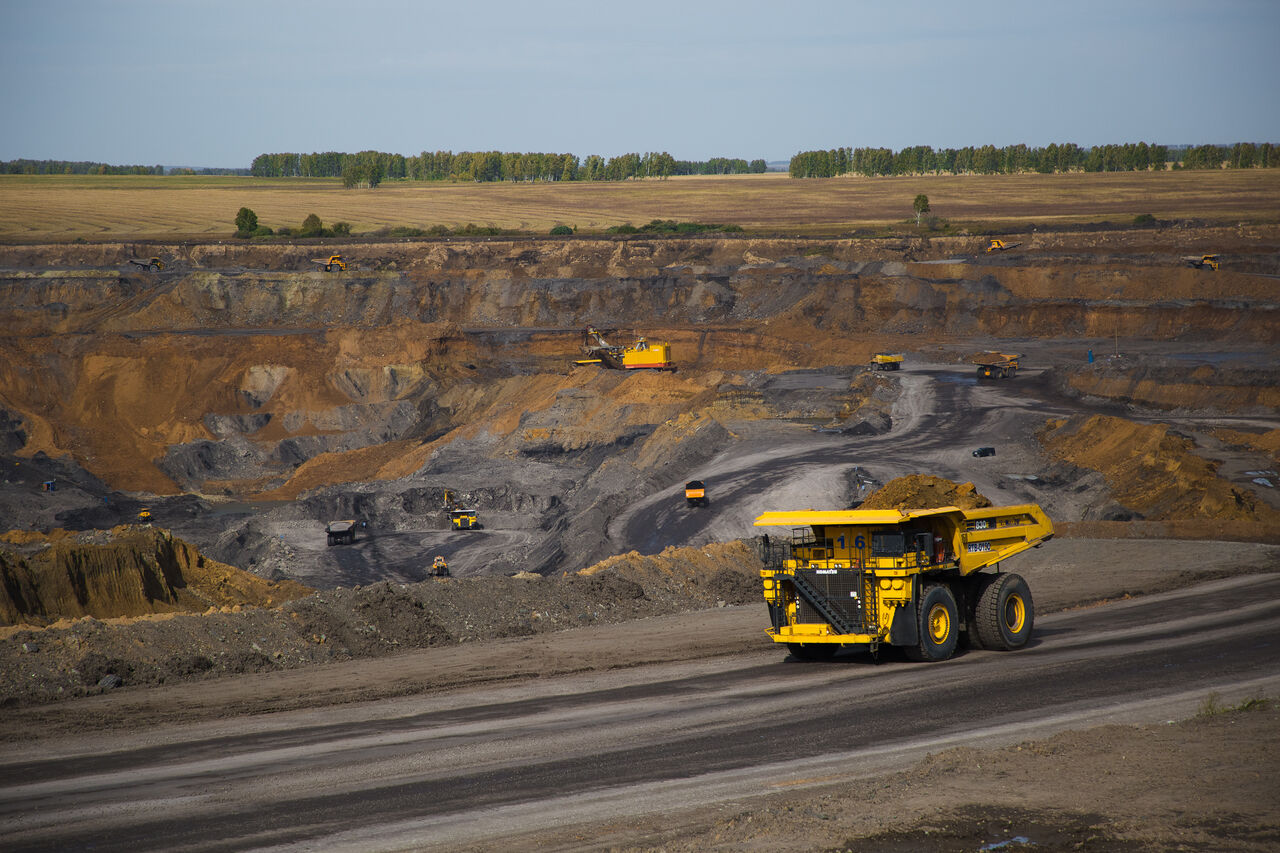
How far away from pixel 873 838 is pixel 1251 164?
204 metres

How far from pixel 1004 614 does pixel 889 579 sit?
8.35 feet

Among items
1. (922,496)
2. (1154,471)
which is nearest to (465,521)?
(922,496)

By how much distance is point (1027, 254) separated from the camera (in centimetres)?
9031

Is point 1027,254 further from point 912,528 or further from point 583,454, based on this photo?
point 912,528

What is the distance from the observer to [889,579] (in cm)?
1630

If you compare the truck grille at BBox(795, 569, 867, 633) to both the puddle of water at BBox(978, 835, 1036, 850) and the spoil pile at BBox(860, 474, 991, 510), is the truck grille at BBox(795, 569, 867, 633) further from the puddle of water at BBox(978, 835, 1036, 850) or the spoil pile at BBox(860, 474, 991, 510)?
the spoil pile at BBox(860, 474, 991, 510)

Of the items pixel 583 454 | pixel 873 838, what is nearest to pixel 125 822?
pixel 873 838

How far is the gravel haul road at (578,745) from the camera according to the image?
11258mm

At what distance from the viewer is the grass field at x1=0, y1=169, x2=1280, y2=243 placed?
417 feet

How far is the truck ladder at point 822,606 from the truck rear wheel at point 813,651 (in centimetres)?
134

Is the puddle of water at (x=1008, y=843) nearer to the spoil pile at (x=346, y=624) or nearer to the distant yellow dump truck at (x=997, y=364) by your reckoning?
the spoil pile at (x=346, y=624)

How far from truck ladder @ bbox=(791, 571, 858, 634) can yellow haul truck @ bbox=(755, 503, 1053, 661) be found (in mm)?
14

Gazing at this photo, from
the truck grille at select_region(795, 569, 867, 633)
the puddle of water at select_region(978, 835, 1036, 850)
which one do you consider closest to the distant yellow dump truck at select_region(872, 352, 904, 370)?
the truck grille at select_region(795, 569, 867, 633)

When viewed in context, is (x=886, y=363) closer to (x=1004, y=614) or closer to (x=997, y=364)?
(x=997, y=364)
